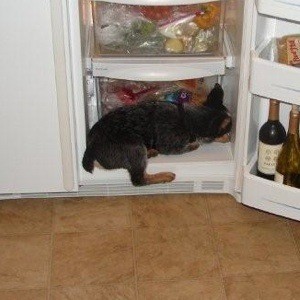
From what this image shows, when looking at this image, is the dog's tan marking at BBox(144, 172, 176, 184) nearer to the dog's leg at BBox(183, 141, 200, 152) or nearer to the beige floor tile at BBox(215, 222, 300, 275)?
the dog's leg at BBox(183, 141, 200, 152)

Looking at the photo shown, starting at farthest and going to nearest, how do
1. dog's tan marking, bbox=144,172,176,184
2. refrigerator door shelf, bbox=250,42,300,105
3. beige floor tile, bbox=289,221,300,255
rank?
dog's tan marking, bbox=144,172,176,184 < beige floor tile, bbox=289,221,300,255 < refrigerator door shelf, bbox=250,42,300,105

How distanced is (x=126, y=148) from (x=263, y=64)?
1.86 ft

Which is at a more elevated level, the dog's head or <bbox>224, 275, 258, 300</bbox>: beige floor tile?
the dog's head

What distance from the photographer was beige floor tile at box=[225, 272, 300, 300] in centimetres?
181

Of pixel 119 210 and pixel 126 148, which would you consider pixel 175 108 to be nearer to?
pixel 126 148

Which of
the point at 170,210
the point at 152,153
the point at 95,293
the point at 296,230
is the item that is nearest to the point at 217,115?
the point at 152,153

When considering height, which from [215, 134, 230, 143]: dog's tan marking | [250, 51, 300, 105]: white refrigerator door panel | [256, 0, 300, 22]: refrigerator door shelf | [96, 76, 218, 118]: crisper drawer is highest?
[256, 0, 300, 22]: refrigerator door shelf

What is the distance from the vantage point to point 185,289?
6.02 feet

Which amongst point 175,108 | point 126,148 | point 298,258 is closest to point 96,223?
point 126,148

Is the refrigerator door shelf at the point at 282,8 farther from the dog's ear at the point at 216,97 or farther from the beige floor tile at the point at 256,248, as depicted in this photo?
the beige floor tile at the point at 256,248

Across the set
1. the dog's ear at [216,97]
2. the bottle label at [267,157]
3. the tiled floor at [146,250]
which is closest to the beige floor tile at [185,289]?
the tiled floor at [146,250]

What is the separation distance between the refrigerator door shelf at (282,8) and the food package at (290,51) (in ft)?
0.62

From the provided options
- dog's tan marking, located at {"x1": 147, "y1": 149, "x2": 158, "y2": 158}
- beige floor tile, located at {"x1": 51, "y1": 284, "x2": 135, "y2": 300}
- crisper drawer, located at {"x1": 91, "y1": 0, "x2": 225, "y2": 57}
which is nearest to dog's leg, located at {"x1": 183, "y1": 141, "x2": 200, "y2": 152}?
dog's tan marking, located at {"x1": 147, "y1": 149, "x2": 158, "y2": 158}

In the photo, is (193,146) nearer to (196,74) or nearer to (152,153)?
(152,153)
